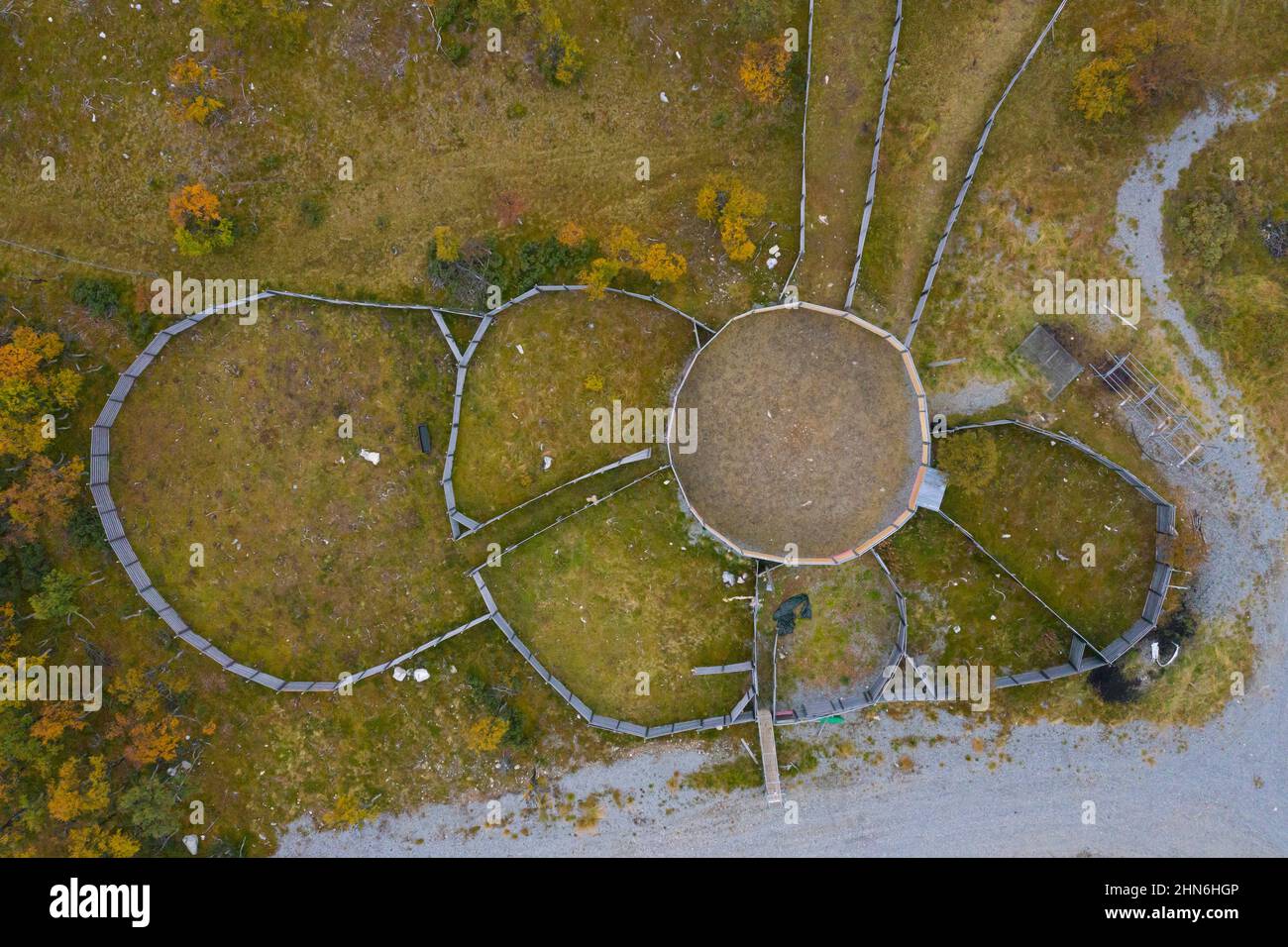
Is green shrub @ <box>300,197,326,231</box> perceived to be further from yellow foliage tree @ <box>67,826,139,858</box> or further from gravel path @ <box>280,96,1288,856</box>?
yellow foliage tree @ <box>67,826,139,858</box>

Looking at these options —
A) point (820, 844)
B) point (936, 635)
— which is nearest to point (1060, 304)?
point (936, 635)

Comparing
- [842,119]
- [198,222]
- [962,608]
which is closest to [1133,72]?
[842,119]

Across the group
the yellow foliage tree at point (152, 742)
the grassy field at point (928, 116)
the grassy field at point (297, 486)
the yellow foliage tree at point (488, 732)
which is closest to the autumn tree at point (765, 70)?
the grassy field at point (928, 116)

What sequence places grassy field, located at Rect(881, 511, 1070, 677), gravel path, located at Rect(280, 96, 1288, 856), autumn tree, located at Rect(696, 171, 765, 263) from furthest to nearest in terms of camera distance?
grassy field, located at Rect(881, 511, 1070, 677)
gravel path, located at Rect(280, 96, 1288, 856)
autumn tree, located at Rect(696, 171, 765, 263)

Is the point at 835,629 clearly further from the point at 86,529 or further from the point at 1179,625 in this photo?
the point at 86,529

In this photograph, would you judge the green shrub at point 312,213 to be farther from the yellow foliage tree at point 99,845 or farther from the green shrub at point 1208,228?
the green shrub at point 1208,228

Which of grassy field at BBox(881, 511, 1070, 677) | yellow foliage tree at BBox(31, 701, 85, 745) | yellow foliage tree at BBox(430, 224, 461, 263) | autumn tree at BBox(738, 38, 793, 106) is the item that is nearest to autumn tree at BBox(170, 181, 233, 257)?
yellow foliage tree at BBox(430, 224, 461, 263)
